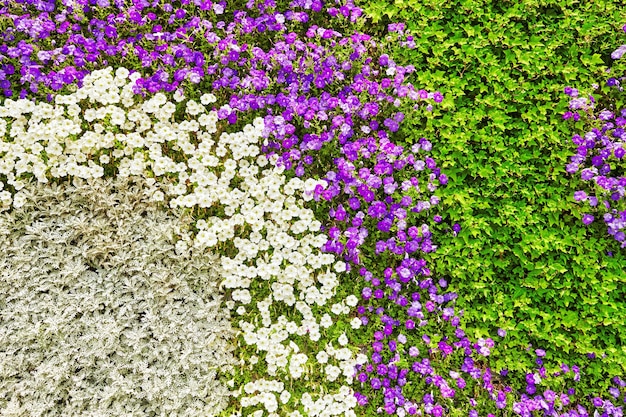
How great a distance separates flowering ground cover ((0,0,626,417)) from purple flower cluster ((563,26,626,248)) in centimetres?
2

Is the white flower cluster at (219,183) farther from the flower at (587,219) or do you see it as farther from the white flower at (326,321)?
the flower at (587,219)

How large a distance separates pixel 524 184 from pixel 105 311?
3.45 m

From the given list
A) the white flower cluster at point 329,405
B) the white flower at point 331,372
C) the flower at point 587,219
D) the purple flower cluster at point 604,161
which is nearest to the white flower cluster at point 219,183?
the white flower at point 331,372

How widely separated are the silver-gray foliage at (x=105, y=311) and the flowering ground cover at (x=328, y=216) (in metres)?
0.02

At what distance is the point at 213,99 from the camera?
450 centimetres

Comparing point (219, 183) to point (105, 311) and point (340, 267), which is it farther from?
point (105, 311)

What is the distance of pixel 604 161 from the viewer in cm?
399

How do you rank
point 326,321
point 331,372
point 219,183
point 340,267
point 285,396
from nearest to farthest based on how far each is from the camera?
point 285,396, point 331,372, point 326,321, point 340,267, point 219,183

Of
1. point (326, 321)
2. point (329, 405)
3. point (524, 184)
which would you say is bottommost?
point (329, 405)

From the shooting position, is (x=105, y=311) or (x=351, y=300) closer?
(x=105, y=311)

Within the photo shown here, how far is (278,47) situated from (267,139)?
84 centimetres

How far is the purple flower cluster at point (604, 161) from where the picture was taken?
3879 mm

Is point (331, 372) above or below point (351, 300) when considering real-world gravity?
below

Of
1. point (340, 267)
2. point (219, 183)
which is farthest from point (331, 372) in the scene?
point (219, 183)
